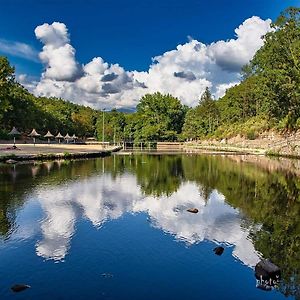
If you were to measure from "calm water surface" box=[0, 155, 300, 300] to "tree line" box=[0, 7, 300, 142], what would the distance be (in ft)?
113

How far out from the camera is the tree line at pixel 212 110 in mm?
52984

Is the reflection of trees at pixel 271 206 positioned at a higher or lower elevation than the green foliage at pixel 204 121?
lower

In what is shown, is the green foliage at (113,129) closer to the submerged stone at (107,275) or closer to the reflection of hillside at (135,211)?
the reflection of hillside at (135,211)

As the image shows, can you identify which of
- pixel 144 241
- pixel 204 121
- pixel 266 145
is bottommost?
pixel 144 241

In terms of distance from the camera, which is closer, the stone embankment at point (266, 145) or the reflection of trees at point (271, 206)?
the reflection of trees at point (271, 206)

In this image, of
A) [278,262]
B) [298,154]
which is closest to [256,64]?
[298,154]

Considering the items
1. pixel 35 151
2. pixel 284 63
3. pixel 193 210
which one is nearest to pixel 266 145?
pixel 284 63

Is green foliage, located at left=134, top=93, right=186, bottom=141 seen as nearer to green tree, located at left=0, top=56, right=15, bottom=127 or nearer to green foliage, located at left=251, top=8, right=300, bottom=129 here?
green tree, located at left=0, top=56, right=15, bottom=127

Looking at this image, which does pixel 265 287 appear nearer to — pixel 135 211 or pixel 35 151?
pixel 135 211

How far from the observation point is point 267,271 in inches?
406

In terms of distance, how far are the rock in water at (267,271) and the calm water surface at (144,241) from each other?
251 mm

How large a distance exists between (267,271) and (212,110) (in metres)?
113

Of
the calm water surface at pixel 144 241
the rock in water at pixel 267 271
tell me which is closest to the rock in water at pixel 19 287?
the calm water surface at pixel 144 241

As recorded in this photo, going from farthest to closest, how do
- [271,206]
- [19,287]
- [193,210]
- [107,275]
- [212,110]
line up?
1. [212,110]
2. [271,206]
3. [193,210]
4. [107,275]
5. [19,287]
